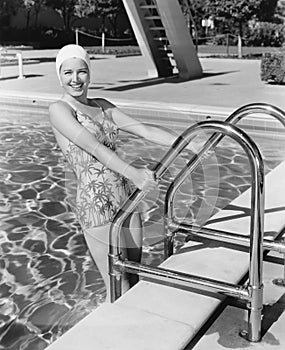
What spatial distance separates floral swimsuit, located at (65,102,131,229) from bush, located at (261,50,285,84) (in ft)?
33.5

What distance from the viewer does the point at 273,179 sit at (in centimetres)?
520

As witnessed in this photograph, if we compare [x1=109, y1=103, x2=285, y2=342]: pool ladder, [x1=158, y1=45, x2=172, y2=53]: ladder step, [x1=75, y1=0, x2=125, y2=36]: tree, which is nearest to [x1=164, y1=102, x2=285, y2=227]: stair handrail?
[x1=109, y1=103, x2=285, y2=342]: pool ladder

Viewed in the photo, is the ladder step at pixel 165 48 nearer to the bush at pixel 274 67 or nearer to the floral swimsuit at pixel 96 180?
the bush at pixel 274 67

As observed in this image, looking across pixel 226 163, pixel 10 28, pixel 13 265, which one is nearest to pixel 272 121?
pixel 226 163

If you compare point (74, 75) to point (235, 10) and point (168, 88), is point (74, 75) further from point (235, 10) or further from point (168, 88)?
point (235, 10)

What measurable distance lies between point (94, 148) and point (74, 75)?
38 centimetres

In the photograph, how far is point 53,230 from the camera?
16.9ft

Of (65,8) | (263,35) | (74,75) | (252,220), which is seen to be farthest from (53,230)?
(65,8)

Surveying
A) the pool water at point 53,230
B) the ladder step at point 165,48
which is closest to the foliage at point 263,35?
the ladder step at point 165,48

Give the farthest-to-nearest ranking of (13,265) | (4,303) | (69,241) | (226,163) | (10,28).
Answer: (10,28) < (226,163) < (69,241) < (13,265) < (4,303)

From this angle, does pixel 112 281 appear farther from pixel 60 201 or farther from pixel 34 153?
pixel 34 153

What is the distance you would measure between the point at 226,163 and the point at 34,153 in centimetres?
271

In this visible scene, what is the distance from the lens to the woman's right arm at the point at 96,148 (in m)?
2.53

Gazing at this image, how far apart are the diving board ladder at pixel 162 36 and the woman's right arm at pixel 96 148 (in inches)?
449
